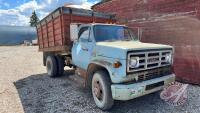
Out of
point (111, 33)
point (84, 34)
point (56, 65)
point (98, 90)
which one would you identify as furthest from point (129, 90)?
point (56, 65)

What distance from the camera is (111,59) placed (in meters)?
4.66

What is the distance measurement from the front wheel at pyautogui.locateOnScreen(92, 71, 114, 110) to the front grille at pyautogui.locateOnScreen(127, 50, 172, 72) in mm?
710

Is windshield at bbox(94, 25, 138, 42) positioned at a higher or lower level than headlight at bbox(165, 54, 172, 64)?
higher

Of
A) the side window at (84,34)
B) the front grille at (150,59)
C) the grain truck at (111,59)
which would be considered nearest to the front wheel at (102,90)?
the grain truck at (111,59)

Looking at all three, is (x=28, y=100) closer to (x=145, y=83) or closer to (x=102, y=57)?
(x=102, y=57)

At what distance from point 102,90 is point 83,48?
155cm

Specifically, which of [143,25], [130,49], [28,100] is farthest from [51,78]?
[130,49]

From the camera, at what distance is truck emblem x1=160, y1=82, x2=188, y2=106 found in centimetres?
560

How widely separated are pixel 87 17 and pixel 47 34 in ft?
7.22

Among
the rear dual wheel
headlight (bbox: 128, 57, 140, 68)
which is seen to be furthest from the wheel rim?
the rear dual wheel

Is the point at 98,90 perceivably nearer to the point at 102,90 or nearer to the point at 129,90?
the point at 102,90

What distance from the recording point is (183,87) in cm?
593

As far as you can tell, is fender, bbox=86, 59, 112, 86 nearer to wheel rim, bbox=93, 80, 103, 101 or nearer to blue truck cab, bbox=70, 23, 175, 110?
blue truck cab, bbox=70, 23, 175, 110

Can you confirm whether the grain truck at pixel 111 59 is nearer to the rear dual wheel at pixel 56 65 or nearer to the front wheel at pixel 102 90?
the front wheel at pixel 102 90
